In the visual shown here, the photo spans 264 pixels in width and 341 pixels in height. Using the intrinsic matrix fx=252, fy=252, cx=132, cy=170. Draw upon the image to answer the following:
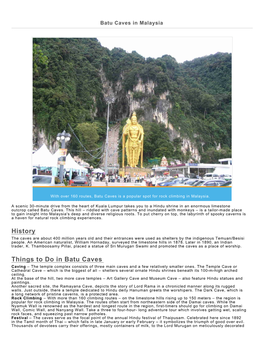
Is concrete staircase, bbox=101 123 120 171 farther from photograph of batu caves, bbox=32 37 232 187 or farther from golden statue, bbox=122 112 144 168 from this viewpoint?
golden statue, bbox=122 112 144 168

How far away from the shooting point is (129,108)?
4450 cm

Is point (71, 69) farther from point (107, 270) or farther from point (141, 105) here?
point (107, 270)

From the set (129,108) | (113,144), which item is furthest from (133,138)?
(129,108)

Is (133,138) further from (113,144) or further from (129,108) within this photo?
(129,108)

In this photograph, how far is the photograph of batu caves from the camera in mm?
26078

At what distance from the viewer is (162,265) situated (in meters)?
4.21

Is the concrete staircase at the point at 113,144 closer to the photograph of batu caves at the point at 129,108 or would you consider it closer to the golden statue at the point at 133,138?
the photograph of batu caves at the point at 129,108

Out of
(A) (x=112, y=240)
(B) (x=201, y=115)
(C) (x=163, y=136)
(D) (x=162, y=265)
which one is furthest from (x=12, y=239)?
(B) (x=201, y=115)

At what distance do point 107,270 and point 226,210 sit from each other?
2359 mm

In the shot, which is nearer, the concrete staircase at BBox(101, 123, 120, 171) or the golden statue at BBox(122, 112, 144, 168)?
the golden statue at BBox(122, 112, 144, 168)

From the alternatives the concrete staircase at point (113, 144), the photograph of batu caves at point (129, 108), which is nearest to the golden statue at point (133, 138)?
the photograph of batu caves at point (129, 108)

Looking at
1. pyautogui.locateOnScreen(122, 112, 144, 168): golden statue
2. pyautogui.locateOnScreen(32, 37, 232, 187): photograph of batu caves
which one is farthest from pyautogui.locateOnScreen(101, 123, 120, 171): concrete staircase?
pyautogui.locateOnScreen(122, 112, 144, 168): golden statue

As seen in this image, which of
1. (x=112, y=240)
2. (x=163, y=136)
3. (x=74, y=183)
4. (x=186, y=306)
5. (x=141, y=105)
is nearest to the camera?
(x=186, y=306)

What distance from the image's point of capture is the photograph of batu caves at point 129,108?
2608 cm
